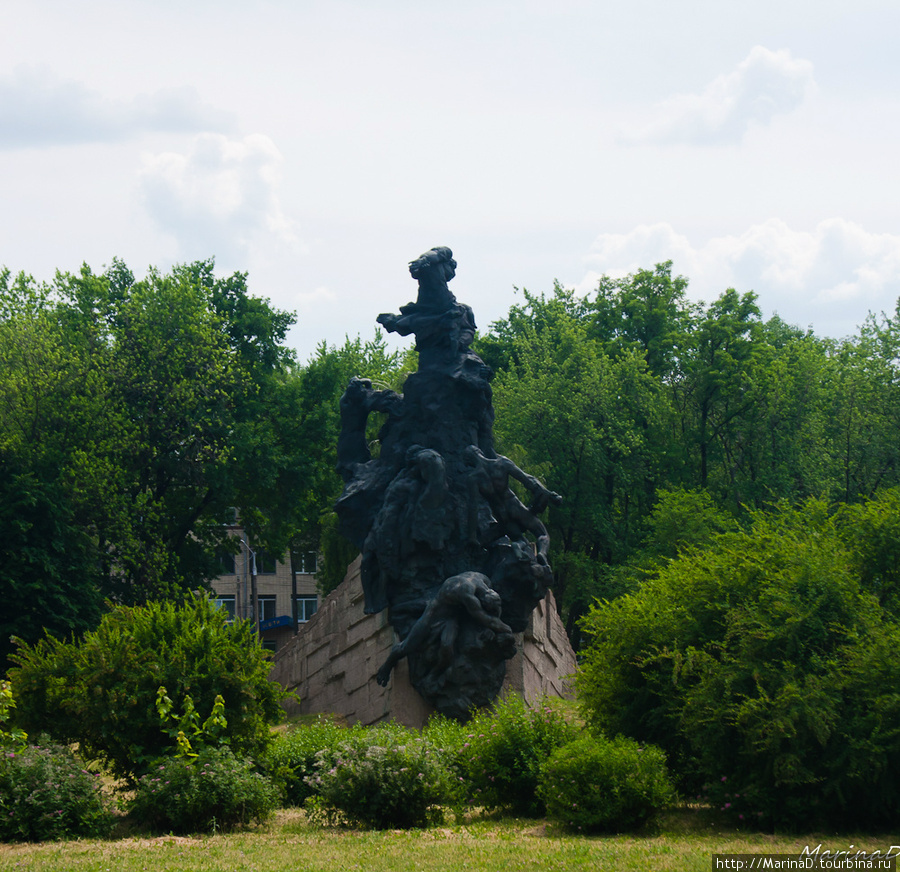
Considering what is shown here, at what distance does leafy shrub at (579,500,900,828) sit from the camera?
482 inches

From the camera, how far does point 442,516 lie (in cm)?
1877

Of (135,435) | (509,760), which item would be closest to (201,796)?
(509,760)

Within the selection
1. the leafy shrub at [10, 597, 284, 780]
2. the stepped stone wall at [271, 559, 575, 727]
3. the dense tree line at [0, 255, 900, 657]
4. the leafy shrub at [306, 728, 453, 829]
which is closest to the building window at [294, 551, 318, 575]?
the dense tree line at [0, 255, 900, 657]

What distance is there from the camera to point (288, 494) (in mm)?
35531

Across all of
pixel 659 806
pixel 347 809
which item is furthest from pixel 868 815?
pixel 347 809

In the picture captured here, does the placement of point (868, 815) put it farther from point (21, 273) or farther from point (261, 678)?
point (21, 273)

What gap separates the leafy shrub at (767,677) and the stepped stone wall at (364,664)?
2.08m

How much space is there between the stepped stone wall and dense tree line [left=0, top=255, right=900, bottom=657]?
671 centimetres

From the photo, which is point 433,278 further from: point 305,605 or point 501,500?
point 305,605

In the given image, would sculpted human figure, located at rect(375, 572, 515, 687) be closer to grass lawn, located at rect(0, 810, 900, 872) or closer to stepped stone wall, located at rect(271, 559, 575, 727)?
stepped stone wall, located at rect(271, 559, 575, 727)

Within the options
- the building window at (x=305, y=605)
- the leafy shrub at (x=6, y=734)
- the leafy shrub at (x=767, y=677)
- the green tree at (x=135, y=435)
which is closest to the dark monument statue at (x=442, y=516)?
the leafy shrub at (x=767, y=677)

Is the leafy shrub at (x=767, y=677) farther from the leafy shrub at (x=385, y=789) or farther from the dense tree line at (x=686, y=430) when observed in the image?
the dense tree line at (x=686, y=430)

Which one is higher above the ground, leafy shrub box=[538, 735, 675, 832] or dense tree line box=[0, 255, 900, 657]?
dense tree line box=[0, 255, 900, 657]

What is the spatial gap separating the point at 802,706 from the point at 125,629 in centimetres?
872
